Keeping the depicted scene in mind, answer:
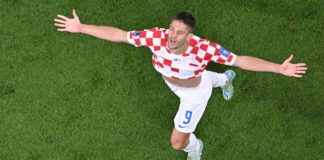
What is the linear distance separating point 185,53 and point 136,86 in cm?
161

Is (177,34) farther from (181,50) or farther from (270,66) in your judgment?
(270,66)

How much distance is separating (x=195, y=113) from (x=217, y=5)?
1.61m

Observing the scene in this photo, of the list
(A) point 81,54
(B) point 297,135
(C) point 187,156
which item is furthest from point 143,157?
(B) point 297,135

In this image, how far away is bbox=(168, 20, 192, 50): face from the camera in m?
4.52

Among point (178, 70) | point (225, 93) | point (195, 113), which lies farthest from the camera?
point (225, 93)

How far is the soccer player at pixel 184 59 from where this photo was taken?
4.67 metres

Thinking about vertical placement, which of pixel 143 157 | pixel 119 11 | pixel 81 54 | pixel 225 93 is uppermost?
pixel 119 11

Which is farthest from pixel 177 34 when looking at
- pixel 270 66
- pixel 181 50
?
pixel 270 66

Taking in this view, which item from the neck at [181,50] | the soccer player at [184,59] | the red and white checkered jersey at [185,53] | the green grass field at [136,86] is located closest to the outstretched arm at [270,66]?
the soccer player at [184,59]

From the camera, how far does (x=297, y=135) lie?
624 cm

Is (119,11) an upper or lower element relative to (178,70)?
upper

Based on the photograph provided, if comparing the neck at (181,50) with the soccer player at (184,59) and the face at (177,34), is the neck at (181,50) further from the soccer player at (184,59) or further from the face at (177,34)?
the face at (177,34)

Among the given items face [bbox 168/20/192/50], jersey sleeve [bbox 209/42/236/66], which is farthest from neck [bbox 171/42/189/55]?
jersey sleeve [bbox 209/42/236/66]

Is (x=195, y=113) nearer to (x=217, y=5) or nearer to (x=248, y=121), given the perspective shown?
(x=248, y=121)
